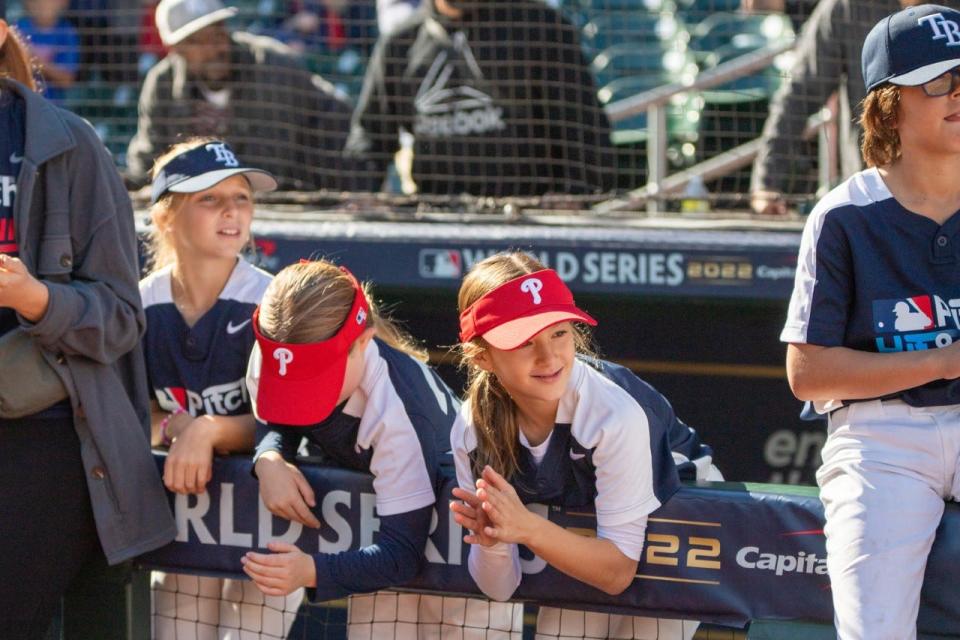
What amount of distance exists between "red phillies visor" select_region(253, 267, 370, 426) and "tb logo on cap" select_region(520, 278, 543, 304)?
15.4 inches

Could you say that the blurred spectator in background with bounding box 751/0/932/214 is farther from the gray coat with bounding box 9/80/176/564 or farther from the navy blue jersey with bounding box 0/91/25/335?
the navy blue jersey with bounding box 0/91/25/335

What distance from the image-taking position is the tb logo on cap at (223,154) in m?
3.05

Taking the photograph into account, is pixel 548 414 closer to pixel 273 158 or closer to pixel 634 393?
pixel 634 393

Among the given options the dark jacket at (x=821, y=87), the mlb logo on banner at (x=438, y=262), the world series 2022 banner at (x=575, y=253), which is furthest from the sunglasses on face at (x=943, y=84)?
the mlb logo on banner at (x=438, y=262)

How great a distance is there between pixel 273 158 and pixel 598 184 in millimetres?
1331

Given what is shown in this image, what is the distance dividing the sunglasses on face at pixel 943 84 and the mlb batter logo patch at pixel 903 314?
0.36 metres

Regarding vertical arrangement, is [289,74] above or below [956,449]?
above

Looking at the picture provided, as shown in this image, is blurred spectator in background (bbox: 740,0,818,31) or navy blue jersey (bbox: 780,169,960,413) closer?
navy blue jersey (bbox: 780,169,960,413)

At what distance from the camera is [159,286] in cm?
304

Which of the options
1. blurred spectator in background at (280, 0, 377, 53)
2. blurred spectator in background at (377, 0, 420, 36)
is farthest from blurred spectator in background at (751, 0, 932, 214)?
blurred spectator in background at (280, 0, 377, 53)

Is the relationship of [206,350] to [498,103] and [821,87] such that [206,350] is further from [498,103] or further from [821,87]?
[821,87]

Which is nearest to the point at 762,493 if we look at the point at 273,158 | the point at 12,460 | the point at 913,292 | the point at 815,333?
the point at 815,333

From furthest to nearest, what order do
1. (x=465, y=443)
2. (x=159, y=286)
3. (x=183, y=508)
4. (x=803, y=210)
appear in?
(x=803, y=210) → (x=159, y=286) → (x=183, y=508) → (x=465, y=443)

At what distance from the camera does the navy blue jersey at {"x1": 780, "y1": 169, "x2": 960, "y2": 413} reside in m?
2.18
